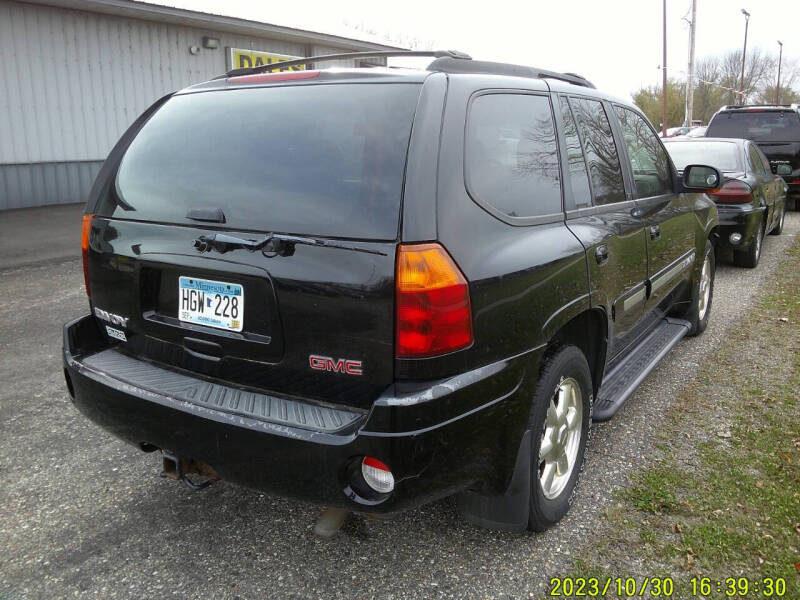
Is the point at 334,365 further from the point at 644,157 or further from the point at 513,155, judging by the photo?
the point at 644,157

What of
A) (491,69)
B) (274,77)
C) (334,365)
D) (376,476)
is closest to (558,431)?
(376,476)

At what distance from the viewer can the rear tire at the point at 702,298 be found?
200 inches

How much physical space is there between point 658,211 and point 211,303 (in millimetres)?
2754

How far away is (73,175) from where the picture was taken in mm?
12484

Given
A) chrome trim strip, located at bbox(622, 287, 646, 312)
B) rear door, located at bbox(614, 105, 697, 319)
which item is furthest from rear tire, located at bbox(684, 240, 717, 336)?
chrome trim strip, located at bbox(622, 287, 646, 312)

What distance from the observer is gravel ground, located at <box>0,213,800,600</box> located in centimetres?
246

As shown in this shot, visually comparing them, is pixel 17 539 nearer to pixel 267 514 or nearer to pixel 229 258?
pixel 267 514

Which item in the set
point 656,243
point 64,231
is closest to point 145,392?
point 656,243

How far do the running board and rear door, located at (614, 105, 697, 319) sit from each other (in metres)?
0.15

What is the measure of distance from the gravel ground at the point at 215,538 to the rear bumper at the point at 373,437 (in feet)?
1.57

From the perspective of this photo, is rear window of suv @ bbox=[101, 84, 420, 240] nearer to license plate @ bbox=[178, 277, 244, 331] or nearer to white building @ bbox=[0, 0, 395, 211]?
license plate @ bbox=[178, 277, 244, 331]

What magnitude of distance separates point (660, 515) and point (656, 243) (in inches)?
62.9

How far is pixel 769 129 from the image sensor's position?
12688 mm

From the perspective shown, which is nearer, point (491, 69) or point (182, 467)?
point (182, 467)
